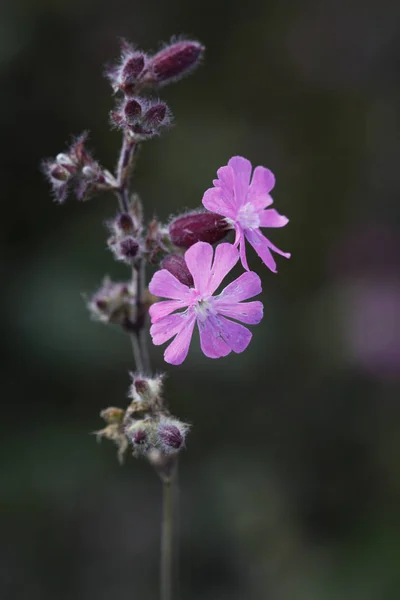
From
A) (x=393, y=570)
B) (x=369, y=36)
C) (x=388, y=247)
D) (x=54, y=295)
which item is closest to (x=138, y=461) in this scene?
(x=54, y=295)

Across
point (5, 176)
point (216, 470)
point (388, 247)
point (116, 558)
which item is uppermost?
point (5, 176)

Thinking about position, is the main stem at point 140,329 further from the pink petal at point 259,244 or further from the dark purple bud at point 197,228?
the pink petal at point 259,244

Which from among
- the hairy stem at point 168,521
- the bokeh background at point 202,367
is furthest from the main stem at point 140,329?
the bokeh background at point 202,367

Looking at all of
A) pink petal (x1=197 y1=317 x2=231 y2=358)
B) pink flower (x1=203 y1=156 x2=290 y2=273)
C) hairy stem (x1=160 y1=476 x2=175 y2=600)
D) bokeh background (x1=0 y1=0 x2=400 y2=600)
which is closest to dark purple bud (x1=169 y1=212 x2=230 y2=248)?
pink flower (x1=203 y1=156 x2=290 y2=273)

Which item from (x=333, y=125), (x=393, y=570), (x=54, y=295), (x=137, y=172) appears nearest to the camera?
(x=393, y=570)

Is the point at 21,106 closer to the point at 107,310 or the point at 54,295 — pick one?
the point at 54,295
